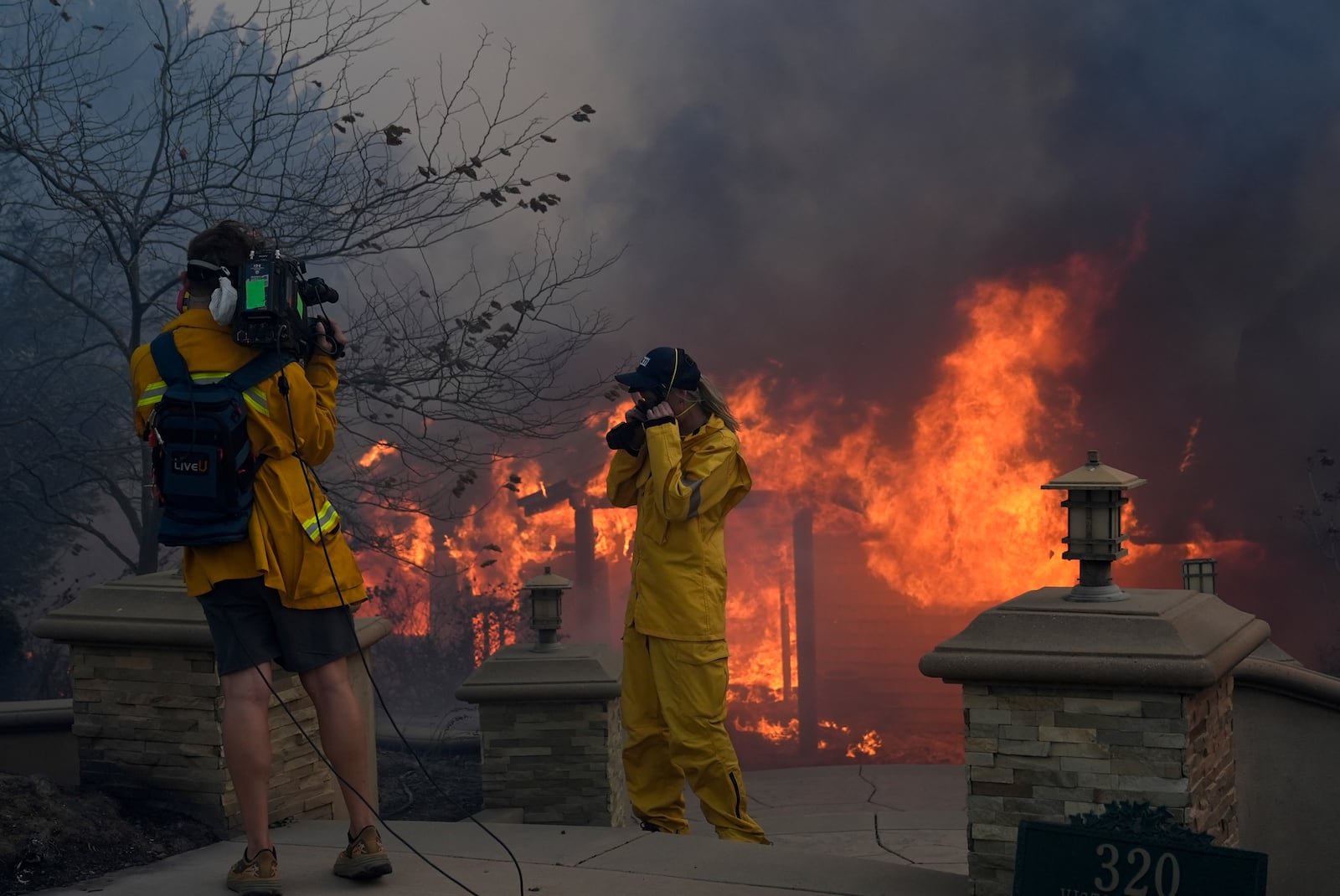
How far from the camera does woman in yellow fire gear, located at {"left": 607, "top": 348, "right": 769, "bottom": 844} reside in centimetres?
429

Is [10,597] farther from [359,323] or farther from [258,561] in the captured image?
[258,561]

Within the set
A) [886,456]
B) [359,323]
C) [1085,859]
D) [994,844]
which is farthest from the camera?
[886,456]

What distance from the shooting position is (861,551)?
763 inches

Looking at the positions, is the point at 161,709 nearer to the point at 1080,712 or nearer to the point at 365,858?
the point at 365,858

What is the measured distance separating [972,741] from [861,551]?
16.1 m

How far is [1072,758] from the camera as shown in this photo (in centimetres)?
332

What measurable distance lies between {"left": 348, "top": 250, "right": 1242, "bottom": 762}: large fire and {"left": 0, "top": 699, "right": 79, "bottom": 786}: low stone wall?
308 inches

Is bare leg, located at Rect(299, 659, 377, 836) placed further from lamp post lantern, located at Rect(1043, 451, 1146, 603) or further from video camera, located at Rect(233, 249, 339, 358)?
lamp post lantern, located at Rect(1043, 451, 1146, 603)

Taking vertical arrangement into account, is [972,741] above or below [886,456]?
below

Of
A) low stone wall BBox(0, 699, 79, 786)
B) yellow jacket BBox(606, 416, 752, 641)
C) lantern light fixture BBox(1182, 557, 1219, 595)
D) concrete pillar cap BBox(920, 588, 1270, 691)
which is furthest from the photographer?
A: lantern light fixture BBox(1182, 557, 1219, 595)

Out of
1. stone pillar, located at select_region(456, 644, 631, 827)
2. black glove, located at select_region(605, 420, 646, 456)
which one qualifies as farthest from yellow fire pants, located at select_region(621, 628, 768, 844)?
stone pillar, located at select_region(456, 644, 631, 827)

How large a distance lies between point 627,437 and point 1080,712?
183cm

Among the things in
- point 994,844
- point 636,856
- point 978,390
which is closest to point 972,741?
point 994,844

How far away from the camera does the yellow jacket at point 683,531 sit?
4289 mm
